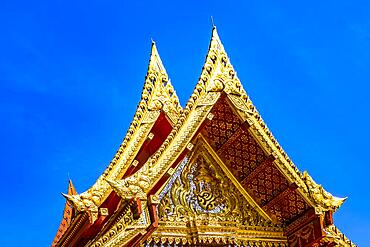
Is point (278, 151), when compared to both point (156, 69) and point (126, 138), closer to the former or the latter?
point (126, 138)

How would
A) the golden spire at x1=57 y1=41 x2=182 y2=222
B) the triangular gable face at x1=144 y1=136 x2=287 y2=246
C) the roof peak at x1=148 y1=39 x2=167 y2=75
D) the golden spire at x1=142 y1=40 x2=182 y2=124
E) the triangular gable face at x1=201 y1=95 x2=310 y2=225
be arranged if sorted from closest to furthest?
1. the triangular gable face at x1=144 y1=136 x2=287 y2=246
2. the triangular gable face at x1=201 y1=95 x2=310 y2=225
3. the golden spire at x1=57 y1=41 x2=182 y2=222
4. the golden spire at x1=142 y1=40 x2=182 y2=124
5. the roof peak at x1=148 y1=39 x2=167 y2=75

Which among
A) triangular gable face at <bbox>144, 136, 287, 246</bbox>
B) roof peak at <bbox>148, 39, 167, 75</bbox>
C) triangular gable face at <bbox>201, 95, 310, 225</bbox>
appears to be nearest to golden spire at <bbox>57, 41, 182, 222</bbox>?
roof peak at <bbox>148, 39, 167, 75</bbox>

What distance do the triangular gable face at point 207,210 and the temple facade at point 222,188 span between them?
0.01 metres

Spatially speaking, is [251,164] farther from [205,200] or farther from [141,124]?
[141,124]

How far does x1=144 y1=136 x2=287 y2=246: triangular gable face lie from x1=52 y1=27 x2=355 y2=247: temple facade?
0.04 feet

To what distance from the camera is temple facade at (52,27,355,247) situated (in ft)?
25.6

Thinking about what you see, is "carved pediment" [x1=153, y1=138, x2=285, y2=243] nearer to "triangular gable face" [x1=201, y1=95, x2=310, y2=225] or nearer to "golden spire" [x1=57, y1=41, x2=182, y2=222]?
"triangular gable face" [x1=201, y1=95, x2=310, y2=225]

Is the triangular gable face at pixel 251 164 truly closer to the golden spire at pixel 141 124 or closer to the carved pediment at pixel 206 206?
the carved pediment at pixel 206 206

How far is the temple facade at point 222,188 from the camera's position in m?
7.80

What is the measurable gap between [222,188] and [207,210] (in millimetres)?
404

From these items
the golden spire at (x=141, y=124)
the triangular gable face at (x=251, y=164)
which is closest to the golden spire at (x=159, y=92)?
the golden spire at (x=141, y=124)

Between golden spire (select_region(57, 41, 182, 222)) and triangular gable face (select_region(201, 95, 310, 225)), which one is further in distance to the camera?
golden spire (select_region(57, 41, 182, 222))

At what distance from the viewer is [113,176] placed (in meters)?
9.40

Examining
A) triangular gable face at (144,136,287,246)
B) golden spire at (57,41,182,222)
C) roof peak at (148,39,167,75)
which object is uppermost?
roof peak at (148,39,167,75)
